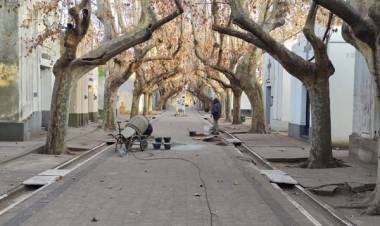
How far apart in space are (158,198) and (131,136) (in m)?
8.56

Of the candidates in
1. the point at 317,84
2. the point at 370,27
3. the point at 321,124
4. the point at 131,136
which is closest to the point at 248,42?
the point at 317,84

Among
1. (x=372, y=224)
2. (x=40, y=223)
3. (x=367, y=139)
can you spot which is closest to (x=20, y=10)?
(x=367, y=139)

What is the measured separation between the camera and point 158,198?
31.9 feet

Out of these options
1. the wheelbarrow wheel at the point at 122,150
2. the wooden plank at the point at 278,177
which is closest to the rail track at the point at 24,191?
the wheelbarrow wheel at the point at 122,150

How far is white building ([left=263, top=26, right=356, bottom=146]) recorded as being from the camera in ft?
67.2

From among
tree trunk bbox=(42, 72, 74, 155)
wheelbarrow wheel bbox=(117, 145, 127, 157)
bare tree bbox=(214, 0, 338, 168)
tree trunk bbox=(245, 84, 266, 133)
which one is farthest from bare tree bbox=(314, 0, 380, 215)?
tree trunk bbox=(245, 84, 266, 133)

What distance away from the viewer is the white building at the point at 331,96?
20469 mm

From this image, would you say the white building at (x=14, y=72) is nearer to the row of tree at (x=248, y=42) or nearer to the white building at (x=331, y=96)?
the row of tree at (x=248, y=42)

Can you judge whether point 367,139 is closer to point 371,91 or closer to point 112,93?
point 371,91

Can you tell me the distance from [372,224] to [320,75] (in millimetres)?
6640

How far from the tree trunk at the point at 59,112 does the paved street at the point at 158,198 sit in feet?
7.39

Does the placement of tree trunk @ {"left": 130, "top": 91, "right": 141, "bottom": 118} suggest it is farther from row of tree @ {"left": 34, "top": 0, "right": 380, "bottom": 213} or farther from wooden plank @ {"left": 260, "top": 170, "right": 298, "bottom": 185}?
wooden plank @ {"left": 260, "top": 170, "right": 298, "bottom": 185}

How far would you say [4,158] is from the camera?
15031 mm

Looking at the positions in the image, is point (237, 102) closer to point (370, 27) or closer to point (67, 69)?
point (67, 69)
